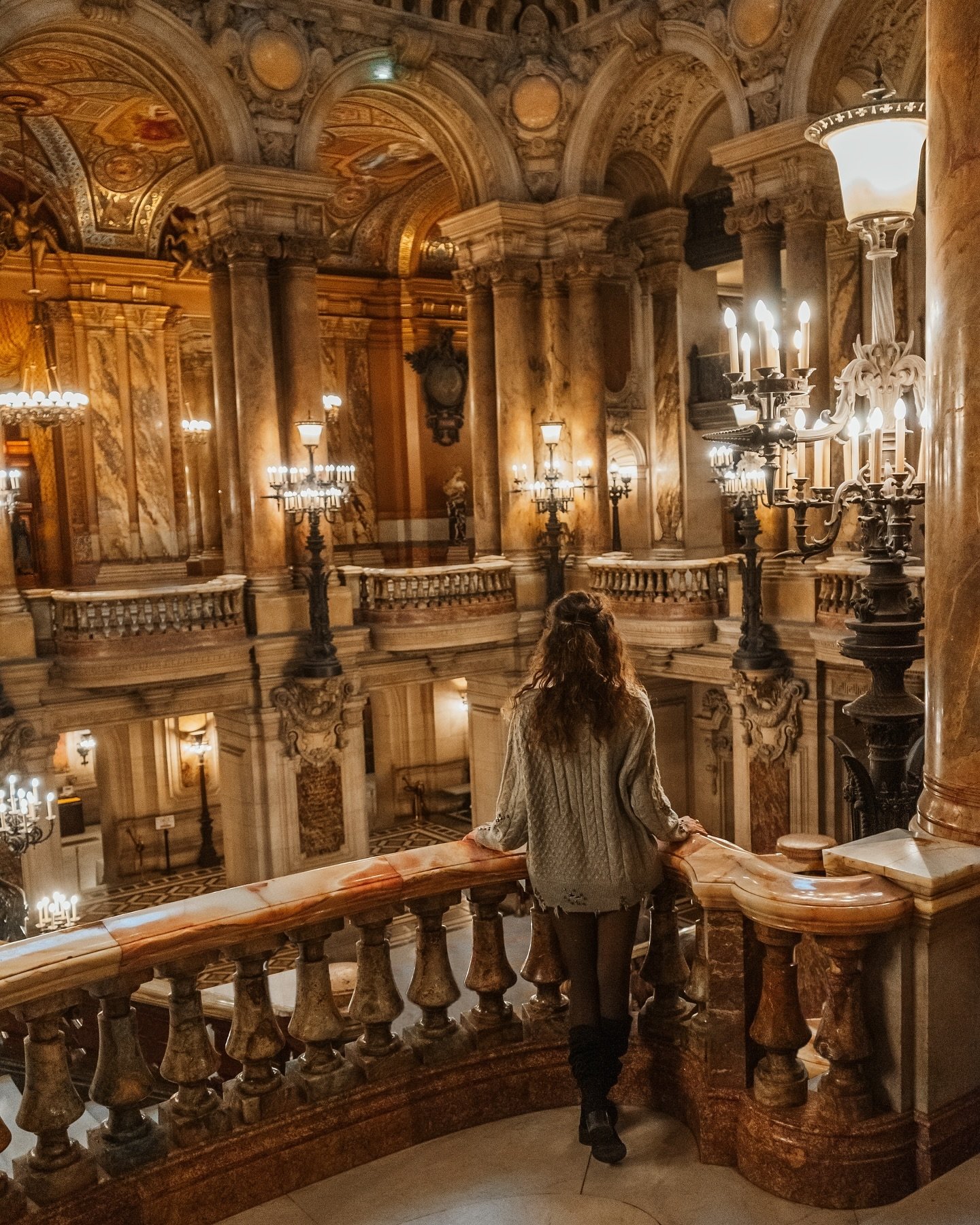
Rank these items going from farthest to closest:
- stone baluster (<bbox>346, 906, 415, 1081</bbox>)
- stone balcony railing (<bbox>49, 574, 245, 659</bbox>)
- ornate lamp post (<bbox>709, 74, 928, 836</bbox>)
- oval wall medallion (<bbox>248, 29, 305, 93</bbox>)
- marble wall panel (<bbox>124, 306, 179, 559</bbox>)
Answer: marble wall panel (<bbox>124, 306, 179, 559</bbox>)
oval wall medallion (<bbox>248, 29, 305, 93</bbox>)
stone balcony railing (<bbox>49, 574, 245, 659</bbox>)
ornate lamp post (<bbox>709, 74, 928, 836</bbox>)
stone baluster (<bbox>346, 906, 415, 1081</bbox>)

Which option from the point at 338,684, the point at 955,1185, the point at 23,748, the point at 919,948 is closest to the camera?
the point at 955,1185

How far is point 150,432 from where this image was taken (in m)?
20.0

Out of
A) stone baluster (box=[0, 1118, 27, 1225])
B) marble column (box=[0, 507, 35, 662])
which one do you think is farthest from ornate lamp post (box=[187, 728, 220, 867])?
stone baluster (box=[0, 1118, 27, 1225])

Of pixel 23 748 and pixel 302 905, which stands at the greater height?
pixel 302 905

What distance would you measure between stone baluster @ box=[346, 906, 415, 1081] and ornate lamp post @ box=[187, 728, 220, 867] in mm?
16497

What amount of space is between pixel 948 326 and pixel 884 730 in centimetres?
176

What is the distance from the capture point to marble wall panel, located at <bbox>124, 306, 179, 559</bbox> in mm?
19875

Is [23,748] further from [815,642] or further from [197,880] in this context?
[815,642]

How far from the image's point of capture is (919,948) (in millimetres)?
3326

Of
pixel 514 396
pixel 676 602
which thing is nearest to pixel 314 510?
pixel 514 396

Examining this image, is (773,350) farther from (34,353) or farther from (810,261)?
(34,353)

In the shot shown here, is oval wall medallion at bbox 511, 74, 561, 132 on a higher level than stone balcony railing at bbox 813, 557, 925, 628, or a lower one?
higher

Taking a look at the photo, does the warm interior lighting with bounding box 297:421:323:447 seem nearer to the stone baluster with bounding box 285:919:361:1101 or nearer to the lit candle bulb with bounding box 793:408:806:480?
the lit candle bulb with bounding box 793:408:806:480

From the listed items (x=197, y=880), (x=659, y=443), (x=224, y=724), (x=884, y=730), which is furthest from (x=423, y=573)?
(x=884, y=730)
